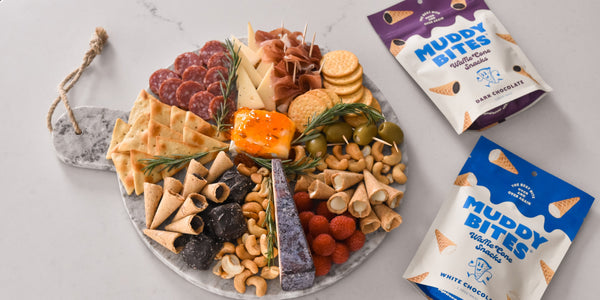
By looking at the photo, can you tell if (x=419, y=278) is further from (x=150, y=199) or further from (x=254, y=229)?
(x=150, y=199)

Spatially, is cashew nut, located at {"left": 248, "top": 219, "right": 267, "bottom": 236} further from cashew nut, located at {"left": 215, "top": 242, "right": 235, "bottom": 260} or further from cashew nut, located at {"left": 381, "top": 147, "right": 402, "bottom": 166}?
cashew nut, located at {"left": 381, "top": 147, "right": 402, "bottom": 166}

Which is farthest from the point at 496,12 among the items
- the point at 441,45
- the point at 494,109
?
the point at 494,109

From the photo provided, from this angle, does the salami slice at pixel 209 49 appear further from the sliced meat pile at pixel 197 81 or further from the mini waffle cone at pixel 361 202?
the mini waffle cone at pixel 361 202

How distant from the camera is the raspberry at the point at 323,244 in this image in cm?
137

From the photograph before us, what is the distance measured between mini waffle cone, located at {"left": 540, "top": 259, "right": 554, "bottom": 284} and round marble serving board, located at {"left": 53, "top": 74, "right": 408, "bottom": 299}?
0.53 metres

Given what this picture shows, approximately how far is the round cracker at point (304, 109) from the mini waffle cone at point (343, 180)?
0.23 m

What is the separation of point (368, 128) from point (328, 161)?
7.3 inches

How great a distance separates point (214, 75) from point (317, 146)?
0.48 m

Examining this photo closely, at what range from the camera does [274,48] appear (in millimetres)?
1659

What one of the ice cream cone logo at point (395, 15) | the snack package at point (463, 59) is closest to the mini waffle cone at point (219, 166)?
the snack package at point (463, 59)

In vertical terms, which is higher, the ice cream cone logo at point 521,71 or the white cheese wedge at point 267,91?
the ice cream cone logo at point 521,71

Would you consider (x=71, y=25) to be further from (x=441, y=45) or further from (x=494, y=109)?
(x=494, y=109)

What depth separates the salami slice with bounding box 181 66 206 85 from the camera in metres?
1.69

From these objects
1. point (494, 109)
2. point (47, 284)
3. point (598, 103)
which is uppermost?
point (598, 103)
